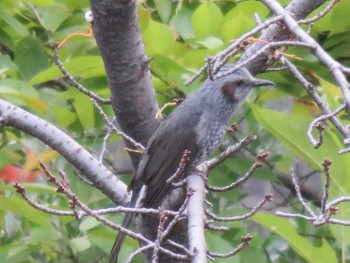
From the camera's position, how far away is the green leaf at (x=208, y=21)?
11.7ft

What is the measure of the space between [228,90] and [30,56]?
0.80m

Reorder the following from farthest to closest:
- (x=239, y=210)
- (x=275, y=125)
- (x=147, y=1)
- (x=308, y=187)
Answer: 1. (x=308, y=187)
2. (x=147, y=1)
3. (x=239, y=210)
4. (x=275, y=125)

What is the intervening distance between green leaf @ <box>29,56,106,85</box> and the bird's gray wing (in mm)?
315

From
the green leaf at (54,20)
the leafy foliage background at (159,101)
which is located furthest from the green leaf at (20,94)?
the green leaf at (54,20)

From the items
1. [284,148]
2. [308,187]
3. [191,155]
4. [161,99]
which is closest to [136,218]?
[191,155]

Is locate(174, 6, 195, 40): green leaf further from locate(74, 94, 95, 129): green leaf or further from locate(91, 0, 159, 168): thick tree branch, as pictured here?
locate(91, 0, 159, 168): thick tree branch

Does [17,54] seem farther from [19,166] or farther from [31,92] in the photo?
[19,166]

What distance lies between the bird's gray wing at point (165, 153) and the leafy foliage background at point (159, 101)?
0.42 feet

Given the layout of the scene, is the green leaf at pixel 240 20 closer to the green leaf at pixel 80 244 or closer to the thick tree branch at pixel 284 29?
the thick tree branch at pixel 284 29

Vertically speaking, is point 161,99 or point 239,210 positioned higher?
point 161,99

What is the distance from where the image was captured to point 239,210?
3.91m

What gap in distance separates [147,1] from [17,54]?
723 mm

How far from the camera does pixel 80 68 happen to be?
331cm

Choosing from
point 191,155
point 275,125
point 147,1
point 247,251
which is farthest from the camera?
point 147,1
